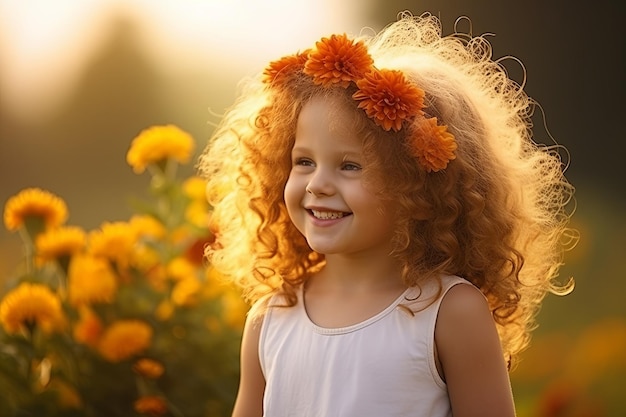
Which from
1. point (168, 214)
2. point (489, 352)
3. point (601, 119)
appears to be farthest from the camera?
point (601, 119)

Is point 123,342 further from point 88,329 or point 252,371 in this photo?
point 252,371

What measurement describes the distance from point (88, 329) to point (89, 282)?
0.12m

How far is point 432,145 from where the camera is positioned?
193cm

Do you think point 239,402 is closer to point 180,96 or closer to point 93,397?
point 93,397

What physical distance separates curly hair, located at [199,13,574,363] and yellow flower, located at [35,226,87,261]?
574 mm

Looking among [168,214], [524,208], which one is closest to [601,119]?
[168,214]

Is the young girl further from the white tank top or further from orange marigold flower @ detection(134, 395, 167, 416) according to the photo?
orange marigold flower @ detection(134, 395, 167, 416)

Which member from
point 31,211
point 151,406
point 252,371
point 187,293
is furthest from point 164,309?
point 252,371

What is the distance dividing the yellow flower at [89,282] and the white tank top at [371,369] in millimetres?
905

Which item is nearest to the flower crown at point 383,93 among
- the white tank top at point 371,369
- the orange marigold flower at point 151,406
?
the white tank top at point 371,369

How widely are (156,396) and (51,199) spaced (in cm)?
62

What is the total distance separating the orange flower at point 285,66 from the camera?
2051 millimetres

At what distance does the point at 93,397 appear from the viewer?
9.12ft

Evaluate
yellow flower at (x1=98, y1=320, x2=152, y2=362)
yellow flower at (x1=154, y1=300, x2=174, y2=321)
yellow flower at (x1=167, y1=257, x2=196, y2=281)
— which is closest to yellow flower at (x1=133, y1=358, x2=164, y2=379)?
yellow flower at (x1=98, y1=320, x2=152, y2=362)
